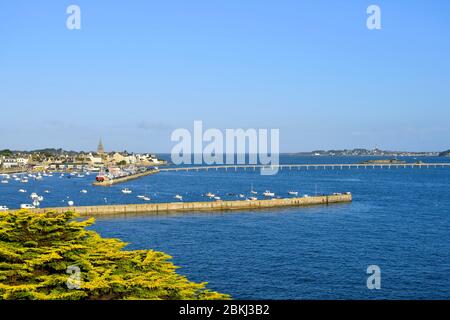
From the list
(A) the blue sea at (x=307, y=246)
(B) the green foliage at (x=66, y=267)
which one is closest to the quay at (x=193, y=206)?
(A) the blue sea at (x=307, y=246)

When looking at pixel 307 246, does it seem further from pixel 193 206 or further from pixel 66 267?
pixel 66 267

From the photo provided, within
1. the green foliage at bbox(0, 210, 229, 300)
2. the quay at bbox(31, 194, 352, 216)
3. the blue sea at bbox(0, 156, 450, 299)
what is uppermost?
the green foliage at bbox(0, 210, 229, 300)

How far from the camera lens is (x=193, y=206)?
294ft

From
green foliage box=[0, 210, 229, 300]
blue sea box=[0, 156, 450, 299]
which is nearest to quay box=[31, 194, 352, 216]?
blue sea box=[0, 156, 450, 299]

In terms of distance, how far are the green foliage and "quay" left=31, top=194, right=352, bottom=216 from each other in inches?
2197

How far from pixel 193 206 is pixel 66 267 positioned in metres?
69.8

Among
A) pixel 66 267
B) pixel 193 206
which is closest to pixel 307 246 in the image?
pixel 193 206

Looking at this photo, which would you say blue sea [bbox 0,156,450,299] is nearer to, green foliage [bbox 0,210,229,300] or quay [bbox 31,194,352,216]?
quay [bbox 31,194,352,216]

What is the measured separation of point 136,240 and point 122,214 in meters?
24.6

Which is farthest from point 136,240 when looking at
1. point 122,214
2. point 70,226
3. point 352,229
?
point 70,226

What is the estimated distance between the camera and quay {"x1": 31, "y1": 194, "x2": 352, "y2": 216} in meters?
81.6

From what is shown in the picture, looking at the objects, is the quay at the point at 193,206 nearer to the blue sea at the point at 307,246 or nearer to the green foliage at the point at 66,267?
the blue sea at the point at 307,246

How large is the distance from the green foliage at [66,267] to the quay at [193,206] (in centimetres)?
5580

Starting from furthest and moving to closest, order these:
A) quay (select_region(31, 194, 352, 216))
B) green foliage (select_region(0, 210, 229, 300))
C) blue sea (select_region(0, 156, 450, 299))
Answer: quay (select_region(31, 194, 352, 216)), blue sea (select_region(0, 156, 450, 299)), green foliage (select_region(0, 210, 229, 300))
